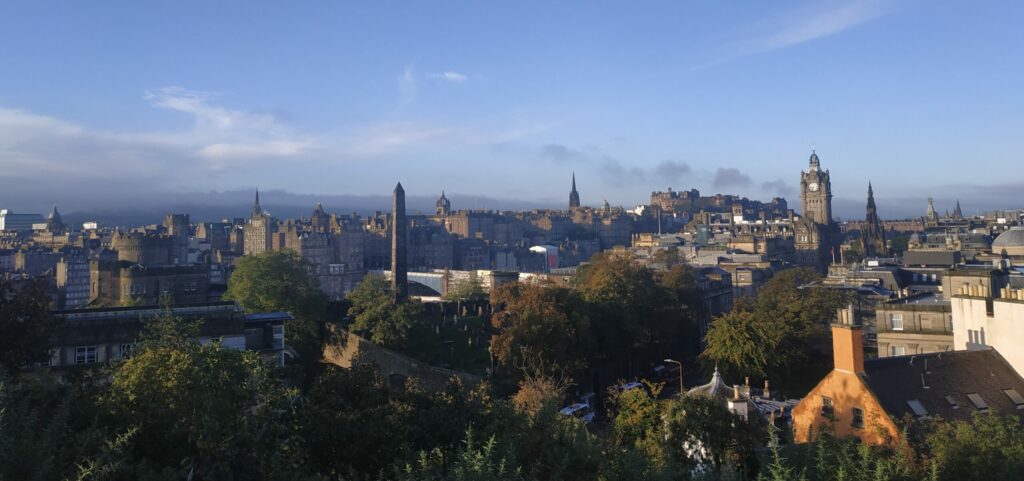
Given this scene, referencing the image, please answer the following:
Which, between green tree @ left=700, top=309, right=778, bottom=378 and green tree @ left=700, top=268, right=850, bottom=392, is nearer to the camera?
green tree @ left=700, top=309, right=778, bottom=378

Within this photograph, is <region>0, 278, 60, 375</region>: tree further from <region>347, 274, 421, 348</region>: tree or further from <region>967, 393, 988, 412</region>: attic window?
<region>967, 393, 988, 412</region>: attic window

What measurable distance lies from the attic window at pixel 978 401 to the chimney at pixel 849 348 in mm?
3664

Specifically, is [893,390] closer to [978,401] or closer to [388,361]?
[978,401]

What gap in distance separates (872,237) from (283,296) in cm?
9157

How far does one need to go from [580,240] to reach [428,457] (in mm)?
143746

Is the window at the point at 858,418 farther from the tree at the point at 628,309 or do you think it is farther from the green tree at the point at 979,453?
the tree at the point at 628,309

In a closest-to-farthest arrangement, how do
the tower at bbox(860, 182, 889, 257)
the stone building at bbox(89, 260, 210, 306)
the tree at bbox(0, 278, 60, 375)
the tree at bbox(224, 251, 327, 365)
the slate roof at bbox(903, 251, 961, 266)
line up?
1. the tree at bbox(0, 278, 60, 375)
2. the tree at bbox(224, 251, 327, 365)
3. the stone building at bbox(89, 260, 210, 306)
4. the slate roof at bbox(903, 251, 961, 266)
5. the tower at bbox(860, 182, 889, 257)

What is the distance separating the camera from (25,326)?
23.4 meters

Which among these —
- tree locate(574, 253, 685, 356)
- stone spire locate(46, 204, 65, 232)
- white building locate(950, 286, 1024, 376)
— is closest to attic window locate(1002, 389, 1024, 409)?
white building locate(950, 286, 1024, 376)

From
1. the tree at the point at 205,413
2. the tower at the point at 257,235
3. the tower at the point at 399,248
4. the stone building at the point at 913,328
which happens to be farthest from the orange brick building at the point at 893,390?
the tower at the point at 257,235

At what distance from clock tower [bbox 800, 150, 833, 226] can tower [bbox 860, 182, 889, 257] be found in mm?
17819

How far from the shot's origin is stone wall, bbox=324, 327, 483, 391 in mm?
34250

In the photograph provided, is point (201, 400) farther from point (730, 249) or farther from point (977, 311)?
point (730, 249)

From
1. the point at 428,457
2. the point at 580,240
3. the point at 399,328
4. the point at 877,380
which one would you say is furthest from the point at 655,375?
the point at 580,240
